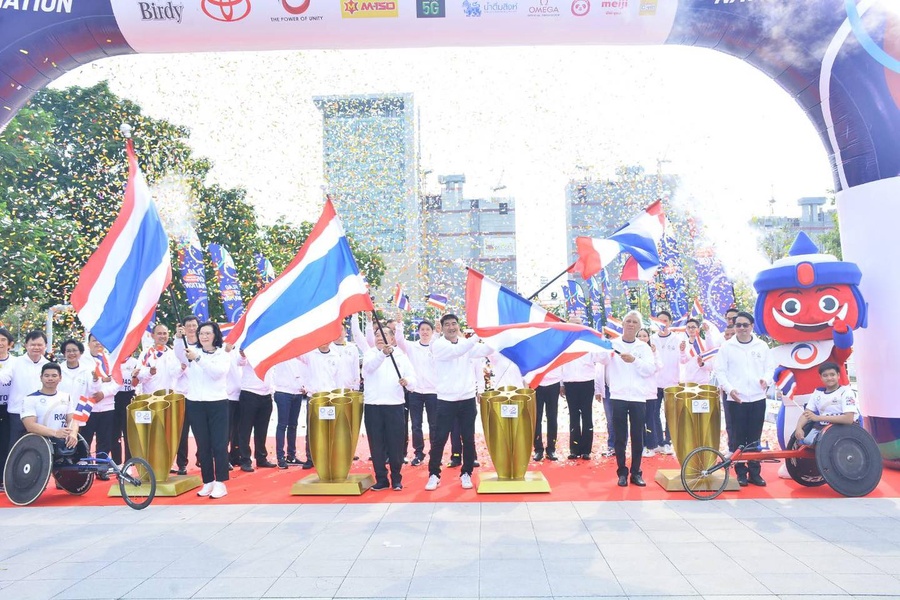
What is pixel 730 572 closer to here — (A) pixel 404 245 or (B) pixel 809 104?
(B) pixel 809 104

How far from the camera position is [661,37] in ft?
23.9

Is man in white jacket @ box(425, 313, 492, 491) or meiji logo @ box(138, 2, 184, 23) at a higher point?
meiji logo @ box(138, 2, 184, 23)

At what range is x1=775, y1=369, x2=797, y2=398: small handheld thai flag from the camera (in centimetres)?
680

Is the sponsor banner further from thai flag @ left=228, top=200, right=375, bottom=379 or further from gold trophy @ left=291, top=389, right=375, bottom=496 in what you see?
gold trophy @ left=291, top=389, right=375, bottom=496

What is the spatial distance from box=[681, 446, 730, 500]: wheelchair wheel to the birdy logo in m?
4.98

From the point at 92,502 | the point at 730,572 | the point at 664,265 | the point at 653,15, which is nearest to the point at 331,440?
the point at 92,502

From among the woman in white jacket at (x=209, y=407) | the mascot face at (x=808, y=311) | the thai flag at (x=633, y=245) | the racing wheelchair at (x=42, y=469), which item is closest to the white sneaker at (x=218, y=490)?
the woman in white jacket at (x=209, y=407)

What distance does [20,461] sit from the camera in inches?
247

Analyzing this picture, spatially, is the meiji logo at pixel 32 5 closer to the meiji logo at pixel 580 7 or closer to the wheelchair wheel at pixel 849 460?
the meiji logo at pixel 580 7

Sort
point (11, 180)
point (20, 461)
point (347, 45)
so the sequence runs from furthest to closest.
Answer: point (11, 180) < point (347, 45) < point (20, 461)

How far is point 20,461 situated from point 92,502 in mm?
700

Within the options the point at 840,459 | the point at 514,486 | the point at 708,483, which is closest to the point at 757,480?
the point at 708,483

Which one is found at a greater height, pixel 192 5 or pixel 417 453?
pixel 192 5

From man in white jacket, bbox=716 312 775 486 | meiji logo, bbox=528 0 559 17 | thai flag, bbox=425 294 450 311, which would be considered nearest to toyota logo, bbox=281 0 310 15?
meiji logo, bbox=528 0 559 17
